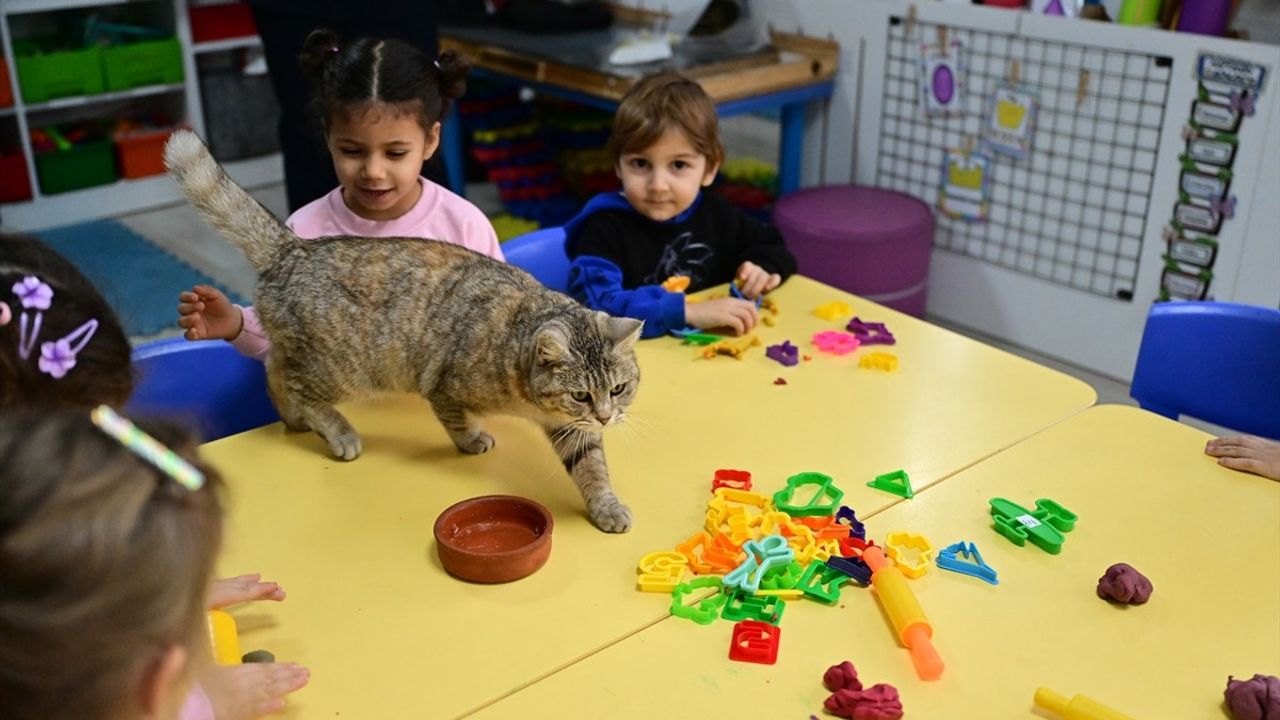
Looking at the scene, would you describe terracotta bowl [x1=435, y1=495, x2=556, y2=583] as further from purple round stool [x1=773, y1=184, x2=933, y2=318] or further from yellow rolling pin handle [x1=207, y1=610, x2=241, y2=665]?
purple round stool [x1=773, y1=184, x2=933, y2=318]

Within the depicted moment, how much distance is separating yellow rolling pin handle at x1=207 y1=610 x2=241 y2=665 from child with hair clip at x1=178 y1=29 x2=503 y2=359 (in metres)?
0.64

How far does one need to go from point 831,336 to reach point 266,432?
3.21ft

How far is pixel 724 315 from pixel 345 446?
0.74m

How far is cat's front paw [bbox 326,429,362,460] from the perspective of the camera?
5.37 ft

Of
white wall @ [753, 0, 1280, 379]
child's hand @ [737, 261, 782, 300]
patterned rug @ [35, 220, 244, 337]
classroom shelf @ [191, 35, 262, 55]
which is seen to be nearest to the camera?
child's hand @ [737, 261, 782, 300]

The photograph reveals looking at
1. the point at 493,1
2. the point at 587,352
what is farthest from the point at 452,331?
the point at 493,1

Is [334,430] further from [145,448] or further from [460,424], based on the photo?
[145,448]

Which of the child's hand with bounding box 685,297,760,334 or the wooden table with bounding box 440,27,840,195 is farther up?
the wooden table with bounding box 440,27,840,195

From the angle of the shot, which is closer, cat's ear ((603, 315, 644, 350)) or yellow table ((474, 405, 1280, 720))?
yellow table ((474, 405, 1280, 720))

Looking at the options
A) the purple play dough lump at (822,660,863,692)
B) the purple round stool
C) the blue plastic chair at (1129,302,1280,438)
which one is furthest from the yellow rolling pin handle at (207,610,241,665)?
the purple round stool

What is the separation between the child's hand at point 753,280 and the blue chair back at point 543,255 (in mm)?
359

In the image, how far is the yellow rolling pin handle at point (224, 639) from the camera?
48.1 inches

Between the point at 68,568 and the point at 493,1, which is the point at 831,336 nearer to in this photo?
the point at 68,568

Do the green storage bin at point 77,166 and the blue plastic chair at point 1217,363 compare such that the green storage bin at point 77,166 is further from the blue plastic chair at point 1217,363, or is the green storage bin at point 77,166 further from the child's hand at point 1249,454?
the child's hand at point 1249,454
